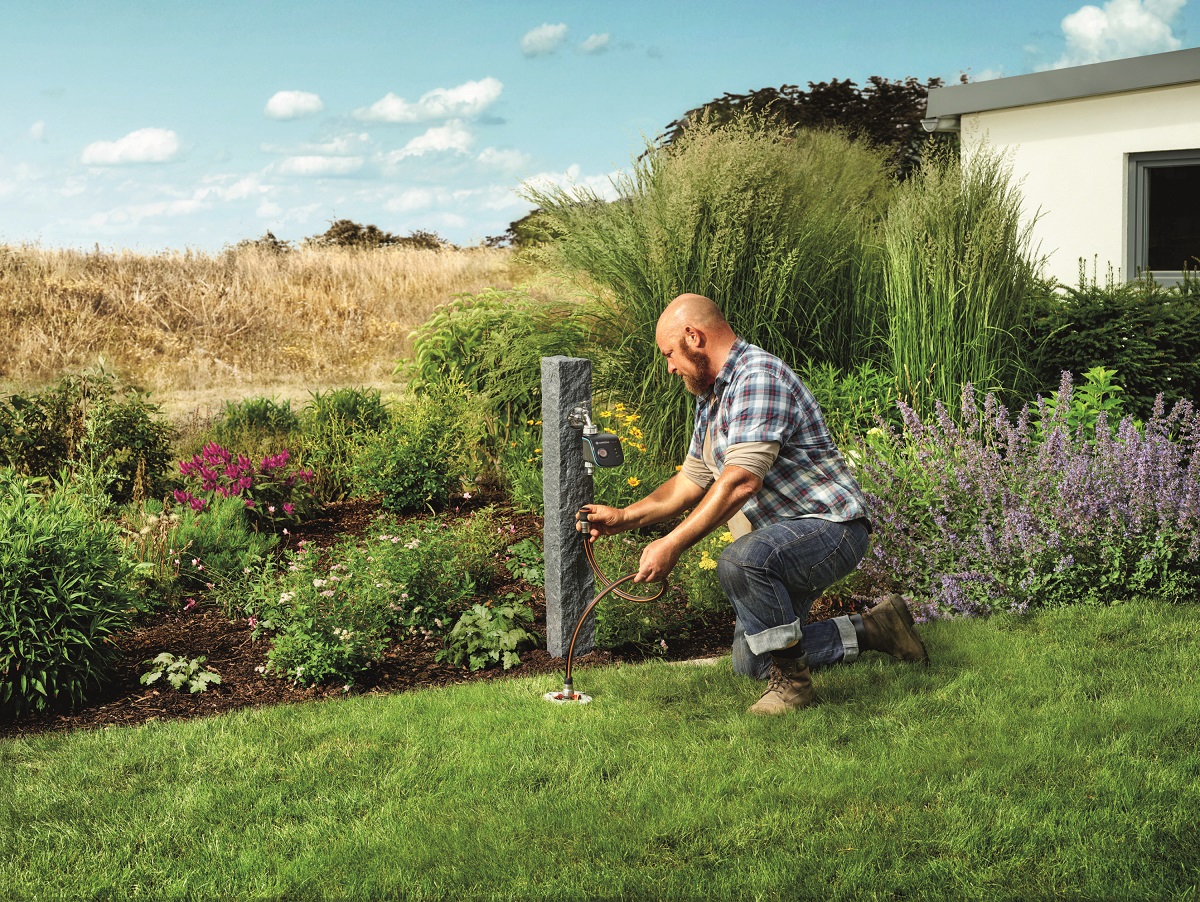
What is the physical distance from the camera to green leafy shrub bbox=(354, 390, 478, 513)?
23.7ft

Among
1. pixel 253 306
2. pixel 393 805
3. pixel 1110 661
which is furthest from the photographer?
pixel 253 306

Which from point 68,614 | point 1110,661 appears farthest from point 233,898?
point 1110,661

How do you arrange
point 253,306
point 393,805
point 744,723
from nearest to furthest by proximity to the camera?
point 393,805
point 744,723
point 253,306

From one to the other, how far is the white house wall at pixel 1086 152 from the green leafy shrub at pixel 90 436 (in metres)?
7.38

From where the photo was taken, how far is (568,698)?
13.2 ft

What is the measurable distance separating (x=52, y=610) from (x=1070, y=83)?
948 cm

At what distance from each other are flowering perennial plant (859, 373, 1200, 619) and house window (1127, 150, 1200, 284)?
522 cm

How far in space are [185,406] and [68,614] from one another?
8.73 metres

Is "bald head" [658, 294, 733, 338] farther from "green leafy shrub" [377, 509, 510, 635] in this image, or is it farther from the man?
"green leafy shrub" [377, 509, 510, 635]

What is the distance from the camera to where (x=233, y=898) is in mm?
2801

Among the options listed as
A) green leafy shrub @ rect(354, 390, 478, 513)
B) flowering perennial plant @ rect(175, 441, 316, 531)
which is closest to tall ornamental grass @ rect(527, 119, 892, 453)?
green leafy shrub @ rect(354, 390, 478, 513)

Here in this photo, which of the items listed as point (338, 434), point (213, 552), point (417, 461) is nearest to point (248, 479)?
point (213, 552)

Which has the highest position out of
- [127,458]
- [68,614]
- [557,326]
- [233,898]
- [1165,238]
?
[1165,238]

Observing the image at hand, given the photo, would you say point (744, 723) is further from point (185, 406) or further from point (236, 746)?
point (185, 406)
